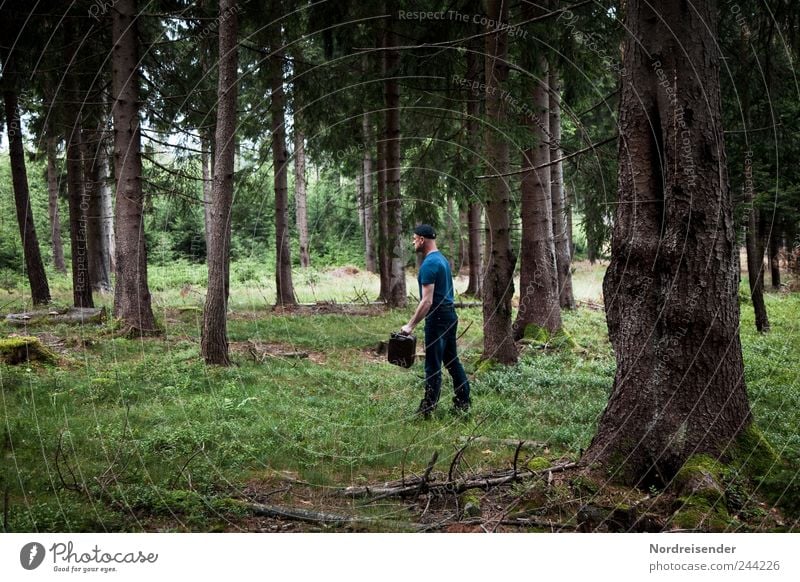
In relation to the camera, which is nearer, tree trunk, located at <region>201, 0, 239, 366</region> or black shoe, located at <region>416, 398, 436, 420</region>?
black shoe, located at <region>416, 398, 436, 420</region>

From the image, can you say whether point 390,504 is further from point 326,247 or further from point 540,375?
point 326,247

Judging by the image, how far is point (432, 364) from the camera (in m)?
8.02

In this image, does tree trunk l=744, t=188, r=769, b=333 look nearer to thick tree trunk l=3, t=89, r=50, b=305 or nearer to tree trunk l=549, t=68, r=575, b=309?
tree trunk l=549, t=68, r=575, b=309

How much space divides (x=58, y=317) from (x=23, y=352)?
4.93 m

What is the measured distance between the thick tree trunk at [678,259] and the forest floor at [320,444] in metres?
0.42

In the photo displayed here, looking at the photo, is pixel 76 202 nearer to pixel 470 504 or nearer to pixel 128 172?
pixel 128 172

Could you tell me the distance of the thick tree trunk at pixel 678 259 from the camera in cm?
534

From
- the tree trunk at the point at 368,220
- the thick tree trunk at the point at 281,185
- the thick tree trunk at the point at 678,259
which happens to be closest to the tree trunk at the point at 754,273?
the thick tree trunk at the point at 678,259

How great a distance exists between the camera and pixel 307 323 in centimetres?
1630

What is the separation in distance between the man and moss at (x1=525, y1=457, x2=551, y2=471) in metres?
2.32

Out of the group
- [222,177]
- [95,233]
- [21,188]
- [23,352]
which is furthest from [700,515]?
[95,233]

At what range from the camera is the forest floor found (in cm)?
501

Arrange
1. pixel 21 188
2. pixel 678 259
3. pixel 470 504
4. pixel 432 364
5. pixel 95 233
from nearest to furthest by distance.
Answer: pixel 470 504
pixel 678 259
pixel 432 364
pixel 21 188
pixel 95 233

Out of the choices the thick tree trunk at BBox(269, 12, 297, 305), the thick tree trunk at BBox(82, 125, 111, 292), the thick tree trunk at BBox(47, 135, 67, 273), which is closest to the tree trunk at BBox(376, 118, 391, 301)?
the thick tree trunk at BBox(269, 12, 297, 305)
